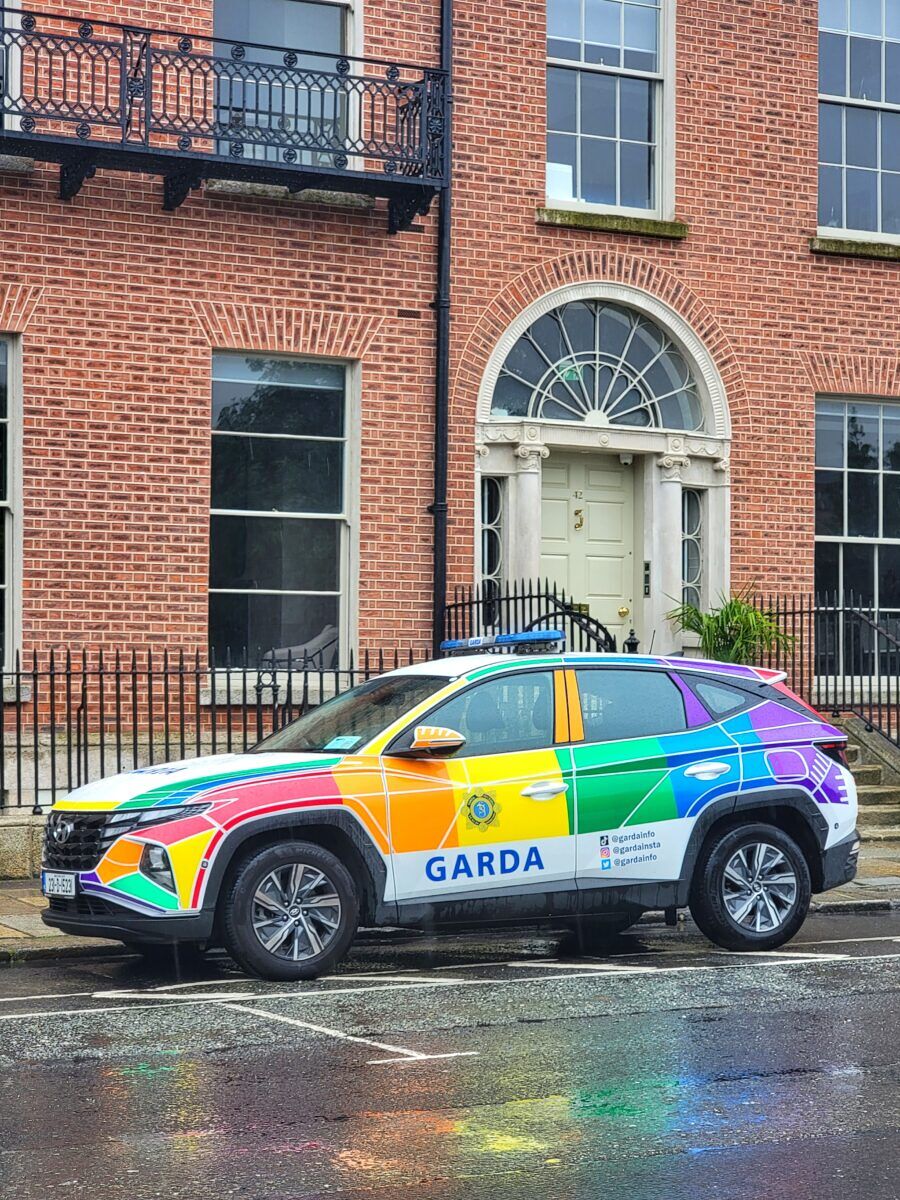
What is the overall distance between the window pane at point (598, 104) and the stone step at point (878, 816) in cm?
639

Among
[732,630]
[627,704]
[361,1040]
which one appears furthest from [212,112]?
[361,1040]

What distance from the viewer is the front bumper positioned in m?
9.03

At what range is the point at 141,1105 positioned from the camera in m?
6.62

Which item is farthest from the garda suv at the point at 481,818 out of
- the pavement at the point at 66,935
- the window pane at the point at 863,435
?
the window pane at the point at 863,435

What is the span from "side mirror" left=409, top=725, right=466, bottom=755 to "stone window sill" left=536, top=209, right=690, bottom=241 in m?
7.93

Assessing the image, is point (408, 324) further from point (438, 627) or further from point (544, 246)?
point (438, 627)

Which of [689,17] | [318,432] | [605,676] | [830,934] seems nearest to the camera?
[605,676]

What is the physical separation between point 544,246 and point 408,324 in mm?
1515

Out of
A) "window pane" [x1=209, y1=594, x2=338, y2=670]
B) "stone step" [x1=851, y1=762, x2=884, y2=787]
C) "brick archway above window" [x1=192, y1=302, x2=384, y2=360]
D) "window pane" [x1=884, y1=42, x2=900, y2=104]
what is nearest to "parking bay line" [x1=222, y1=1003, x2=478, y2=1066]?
"window pane" [x1=209, y1=594, x2=338, y2=670]

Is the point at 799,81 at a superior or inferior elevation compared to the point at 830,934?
superior

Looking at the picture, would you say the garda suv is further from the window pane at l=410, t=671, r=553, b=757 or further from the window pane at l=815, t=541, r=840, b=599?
the window pane at l=815, t=541, r=840, b=599

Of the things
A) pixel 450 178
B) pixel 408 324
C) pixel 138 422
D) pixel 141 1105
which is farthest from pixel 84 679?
pixel 141 1105

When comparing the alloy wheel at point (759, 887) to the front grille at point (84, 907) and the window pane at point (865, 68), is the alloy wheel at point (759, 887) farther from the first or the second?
the window pane at point (865, 68)

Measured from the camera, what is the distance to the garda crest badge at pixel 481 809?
9648 mm
